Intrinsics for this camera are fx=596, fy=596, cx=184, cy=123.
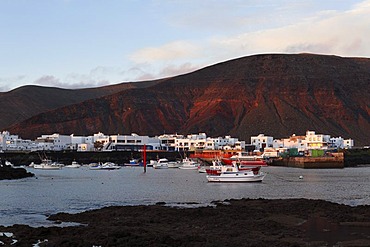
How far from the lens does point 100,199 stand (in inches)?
1780

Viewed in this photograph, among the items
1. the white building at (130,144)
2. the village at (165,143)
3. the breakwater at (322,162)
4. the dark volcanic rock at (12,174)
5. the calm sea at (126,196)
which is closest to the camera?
the calm sea at (126,196)

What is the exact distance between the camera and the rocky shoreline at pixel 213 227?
2372cm

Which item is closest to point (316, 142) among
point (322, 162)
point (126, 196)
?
point (322, 162)

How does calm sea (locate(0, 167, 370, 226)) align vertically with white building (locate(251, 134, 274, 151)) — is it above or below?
below

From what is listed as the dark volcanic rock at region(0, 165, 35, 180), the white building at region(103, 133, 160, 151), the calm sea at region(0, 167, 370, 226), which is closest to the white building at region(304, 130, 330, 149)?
the white building at region(103, 133, 160, 151)

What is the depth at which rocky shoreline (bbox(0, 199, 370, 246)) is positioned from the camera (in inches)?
934

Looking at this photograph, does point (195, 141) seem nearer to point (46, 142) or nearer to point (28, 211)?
point (46, 142)

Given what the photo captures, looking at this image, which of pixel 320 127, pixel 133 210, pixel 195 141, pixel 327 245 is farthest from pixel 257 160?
pixel 327 245

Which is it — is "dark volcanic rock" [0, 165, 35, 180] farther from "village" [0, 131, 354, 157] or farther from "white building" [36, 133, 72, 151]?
"white building" [36, 133, 72, 151]

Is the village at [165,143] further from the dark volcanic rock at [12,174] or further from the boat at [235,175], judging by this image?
the boat at [235,175]

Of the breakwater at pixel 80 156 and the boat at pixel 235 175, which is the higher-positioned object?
the breakwater at pixel 80 156

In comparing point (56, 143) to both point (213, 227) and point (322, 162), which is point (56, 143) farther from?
point (213, 227)

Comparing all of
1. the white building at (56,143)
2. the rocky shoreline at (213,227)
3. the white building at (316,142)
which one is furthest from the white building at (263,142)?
the rocky shoreline at (213,227)

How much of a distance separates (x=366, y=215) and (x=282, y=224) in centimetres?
536
